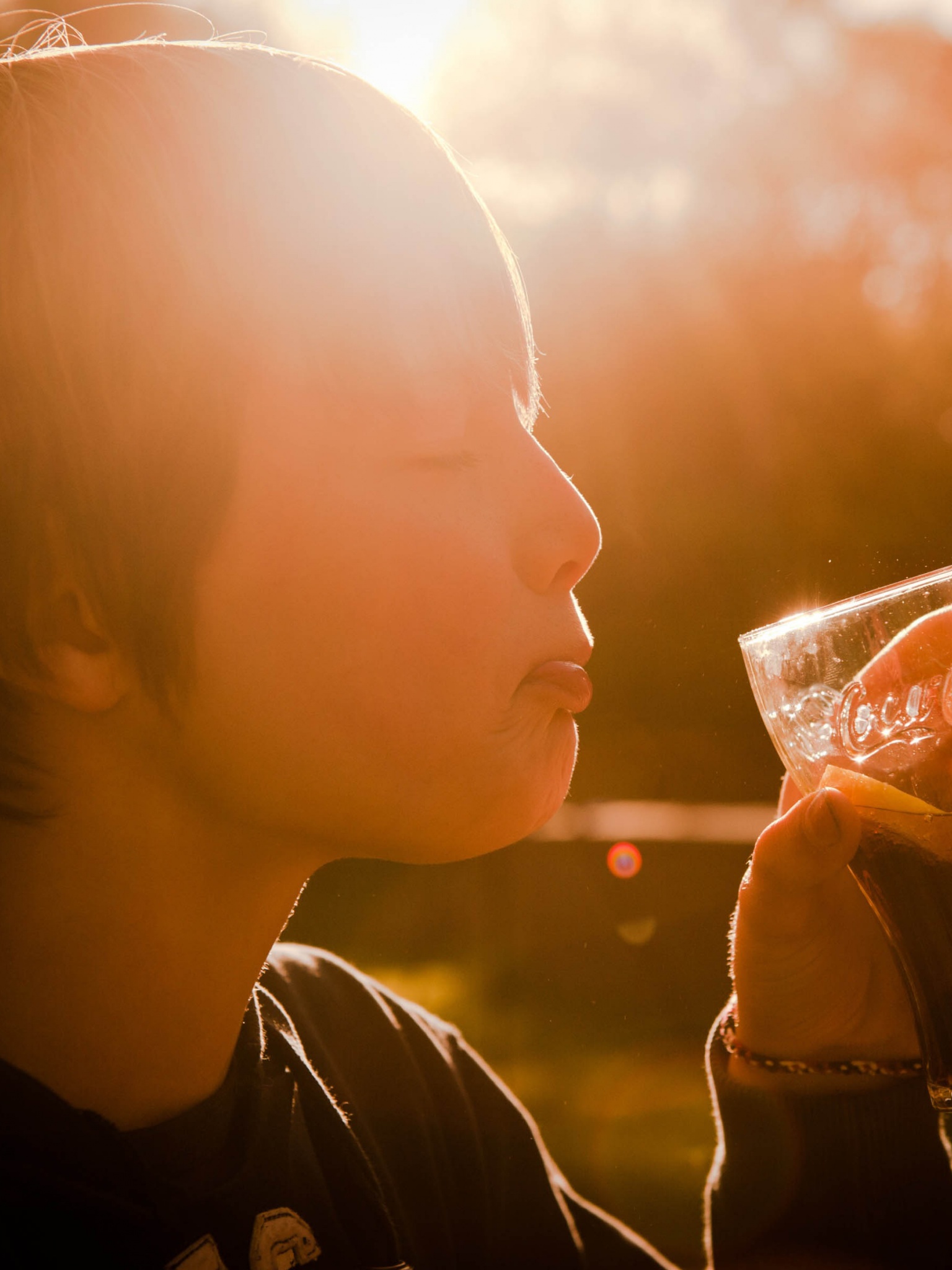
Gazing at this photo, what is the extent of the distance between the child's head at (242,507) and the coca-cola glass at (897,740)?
36cm

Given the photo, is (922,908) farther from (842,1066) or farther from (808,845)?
(842,1066)

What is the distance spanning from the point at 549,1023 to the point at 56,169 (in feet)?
12.2

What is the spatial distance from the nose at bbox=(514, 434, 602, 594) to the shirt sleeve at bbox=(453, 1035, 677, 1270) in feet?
2.91

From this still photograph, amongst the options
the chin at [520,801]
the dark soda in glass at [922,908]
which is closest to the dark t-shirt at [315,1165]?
the chin at [520,801]

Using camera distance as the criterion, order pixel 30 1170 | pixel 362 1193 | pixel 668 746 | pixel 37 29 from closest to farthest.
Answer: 1. pixel 30 1170
2. pixel 362 1193
3. pixel 37 29
4. pixel 668 746

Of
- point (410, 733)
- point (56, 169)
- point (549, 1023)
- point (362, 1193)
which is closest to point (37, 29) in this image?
point (56, 169)

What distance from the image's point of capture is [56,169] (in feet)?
3.28

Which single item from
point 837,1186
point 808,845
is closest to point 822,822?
point 808,845

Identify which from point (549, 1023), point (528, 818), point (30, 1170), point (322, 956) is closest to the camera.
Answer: point (30, 1170)

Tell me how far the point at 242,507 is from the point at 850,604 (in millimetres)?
691

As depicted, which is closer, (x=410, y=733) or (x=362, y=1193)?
(x=410, y=733)

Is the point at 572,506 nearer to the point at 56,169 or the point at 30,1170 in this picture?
the point at 56,169

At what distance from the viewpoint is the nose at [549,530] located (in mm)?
1057

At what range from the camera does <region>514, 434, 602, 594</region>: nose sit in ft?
3.47
